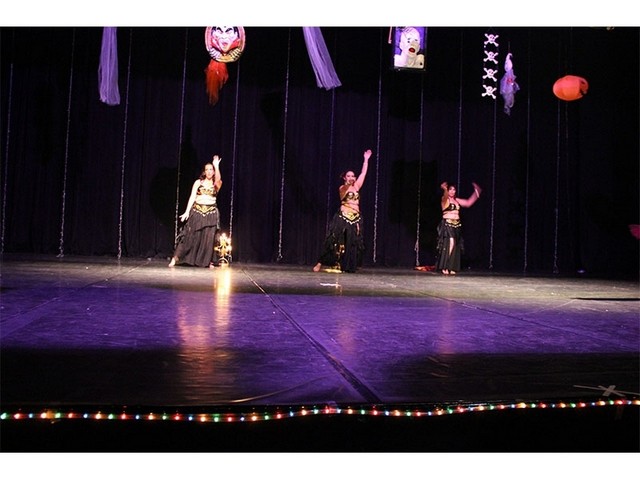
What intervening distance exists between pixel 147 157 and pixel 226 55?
1.85 meters

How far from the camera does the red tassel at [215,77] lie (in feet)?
27.1

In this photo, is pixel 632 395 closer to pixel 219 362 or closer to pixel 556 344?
pixel 556 344

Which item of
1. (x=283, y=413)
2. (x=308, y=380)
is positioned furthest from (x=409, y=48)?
(x=283, y=413)

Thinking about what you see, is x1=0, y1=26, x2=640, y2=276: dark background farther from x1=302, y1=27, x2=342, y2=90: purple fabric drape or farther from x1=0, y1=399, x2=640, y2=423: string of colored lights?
x1=0, y1=399, x2=640, y2=423: string of colored lights

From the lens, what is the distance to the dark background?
8203mm

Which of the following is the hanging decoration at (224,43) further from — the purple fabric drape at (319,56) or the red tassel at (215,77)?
the purple fabric drape at (319,56)

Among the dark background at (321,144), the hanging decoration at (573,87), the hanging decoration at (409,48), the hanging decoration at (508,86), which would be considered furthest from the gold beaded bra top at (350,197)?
the hanging decoration at (508,86)

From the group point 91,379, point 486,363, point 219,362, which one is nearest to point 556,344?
point 486,363

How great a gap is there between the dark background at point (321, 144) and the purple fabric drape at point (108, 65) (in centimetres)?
58

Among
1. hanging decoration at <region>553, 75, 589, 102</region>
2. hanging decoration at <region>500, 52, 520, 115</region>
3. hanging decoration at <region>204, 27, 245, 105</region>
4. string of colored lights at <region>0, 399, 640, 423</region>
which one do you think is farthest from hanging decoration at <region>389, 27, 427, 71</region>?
string of colored lights at <region>0, 399, 640, 423</region>

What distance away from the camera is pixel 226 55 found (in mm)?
7637

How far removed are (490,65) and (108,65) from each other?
5.53 m

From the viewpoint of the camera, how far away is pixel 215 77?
8250 mm

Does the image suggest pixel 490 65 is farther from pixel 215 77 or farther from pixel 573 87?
pixel 215 77
